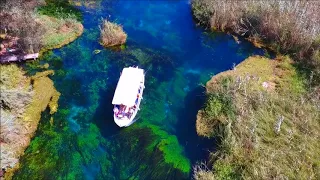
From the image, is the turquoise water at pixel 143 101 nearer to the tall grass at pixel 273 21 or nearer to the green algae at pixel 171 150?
the green algae at pixel 171 150

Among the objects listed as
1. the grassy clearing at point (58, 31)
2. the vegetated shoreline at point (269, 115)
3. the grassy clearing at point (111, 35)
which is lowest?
the grassy clearing at point (58, 31)

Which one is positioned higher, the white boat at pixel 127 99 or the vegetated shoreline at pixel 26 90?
the white boat at pixel 127 99

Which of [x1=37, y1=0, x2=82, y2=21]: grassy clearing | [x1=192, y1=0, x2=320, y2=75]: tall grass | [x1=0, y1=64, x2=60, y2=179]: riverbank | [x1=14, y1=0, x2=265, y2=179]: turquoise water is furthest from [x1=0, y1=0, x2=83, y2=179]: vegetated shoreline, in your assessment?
[x1=192, y1=0, x2=320, y2=75]: tall grass

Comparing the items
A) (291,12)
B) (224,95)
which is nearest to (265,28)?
(291,12)

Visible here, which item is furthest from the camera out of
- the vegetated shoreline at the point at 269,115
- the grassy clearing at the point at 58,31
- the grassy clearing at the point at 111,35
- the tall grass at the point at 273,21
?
the grassy clearing at the point at 58,31

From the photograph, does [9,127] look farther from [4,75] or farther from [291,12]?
[291,12]

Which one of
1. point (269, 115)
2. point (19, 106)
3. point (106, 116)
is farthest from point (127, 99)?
point (269, 115)

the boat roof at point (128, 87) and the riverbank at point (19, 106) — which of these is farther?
the boat roof at point (128, 87)

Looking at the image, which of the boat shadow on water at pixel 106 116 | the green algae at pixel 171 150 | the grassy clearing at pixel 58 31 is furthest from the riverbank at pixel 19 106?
the green algae at pixel 171 150

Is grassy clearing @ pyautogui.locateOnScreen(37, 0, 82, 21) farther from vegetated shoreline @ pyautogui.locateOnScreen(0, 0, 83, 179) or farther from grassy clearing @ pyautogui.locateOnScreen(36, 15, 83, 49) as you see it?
grassy clearing @ pyautogui.locateOnScreen(36, 15, 83, 49)

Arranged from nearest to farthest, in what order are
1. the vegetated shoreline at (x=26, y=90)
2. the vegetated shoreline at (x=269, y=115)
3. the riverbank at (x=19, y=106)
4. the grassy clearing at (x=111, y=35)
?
A: 1. the vegetated shoreline at (x=269, y=115)
2. the riverbank at (x=19, y=106)
3. the vegetated shoreline at (x=26, y=90)
4. the grassy clearing at (x=111, y=35)
